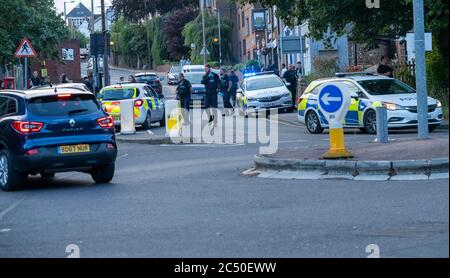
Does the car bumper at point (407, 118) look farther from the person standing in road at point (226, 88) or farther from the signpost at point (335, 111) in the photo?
the person standing in road at point (226, 88)

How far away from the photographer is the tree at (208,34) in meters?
89.2

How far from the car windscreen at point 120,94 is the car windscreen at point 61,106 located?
13.9m

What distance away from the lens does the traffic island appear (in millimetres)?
14898

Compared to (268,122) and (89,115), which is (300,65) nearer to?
(268,122)

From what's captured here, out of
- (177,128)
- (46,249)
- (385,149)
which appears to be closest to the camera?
(46,249)

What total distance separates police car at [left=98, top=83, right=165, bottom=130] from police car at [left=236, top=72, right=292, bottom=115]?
21.1ft

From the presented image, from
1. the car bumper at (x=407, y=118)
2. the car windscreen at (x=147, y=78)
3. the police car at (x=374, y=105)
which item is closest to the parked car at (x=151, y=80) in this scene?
the car windscreen at (x=147, y=78)

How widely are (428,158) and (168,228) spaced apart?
5.62 meters

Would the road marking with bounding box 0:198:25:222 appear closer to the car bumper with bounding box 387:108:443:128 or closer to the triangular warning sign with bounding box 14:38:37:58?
the car bumper with bounding box 387:108:443:128

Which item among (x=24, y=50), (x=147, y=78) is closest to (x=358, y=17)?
(x=24, y=50)

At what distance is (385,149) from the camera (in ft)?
55.3

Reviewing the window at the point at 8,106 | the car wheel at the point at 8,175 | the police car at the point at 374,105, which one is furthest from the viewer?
the police car at the point at 374,105
